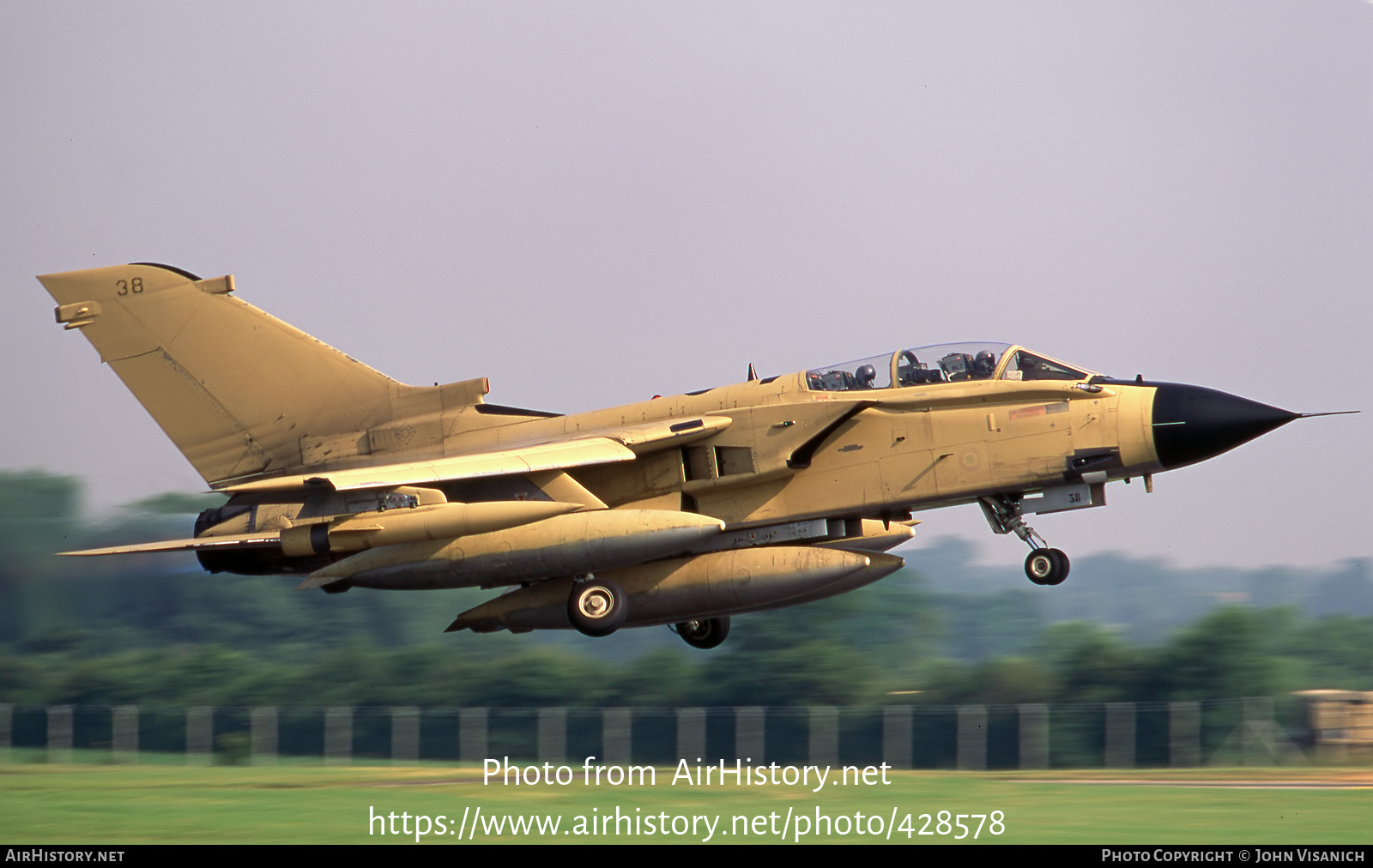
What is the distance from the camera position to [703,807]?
20.3 m

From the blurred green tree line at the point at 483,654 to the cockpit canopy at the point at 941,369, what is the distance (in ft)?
57.5

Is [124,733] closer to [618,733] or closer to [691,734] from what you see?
[618,733]

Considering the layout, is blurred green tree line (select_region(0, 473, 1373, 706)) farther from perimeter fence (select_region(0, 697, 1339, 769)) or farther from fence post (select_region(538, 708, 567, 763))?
fence post (select_region(538, 708, 567, 763))

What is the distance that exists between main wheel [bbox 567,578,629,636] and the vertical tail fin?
139 inches

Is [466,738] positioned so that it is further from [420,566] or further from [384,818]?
[420,566]


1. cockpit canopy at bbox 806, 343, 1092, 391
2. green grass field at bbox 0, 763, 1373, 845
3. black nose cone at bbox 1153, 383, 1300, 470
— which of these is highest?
cockpit canopy at bbox 806, 343, 1092, 391

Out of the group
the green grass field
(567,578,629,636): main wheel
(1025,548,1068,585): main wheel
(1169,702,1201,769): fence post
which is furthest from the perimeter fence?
(1025,548,1068,585): main wheel

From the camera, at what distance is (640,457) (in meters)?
17.3

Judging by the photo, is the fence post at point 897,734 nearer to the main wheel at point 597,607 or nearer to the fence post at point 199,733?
the main wheel at point 597,607

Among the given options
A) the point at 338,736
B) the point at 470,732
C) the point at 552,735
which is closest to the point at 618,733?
the point at 552,735

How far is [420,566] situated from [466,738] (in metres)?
14.9

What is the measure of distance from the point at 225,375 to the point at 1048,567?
33.2 ft

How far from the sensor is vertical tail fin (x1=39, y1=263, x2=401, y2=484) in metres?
18.7
